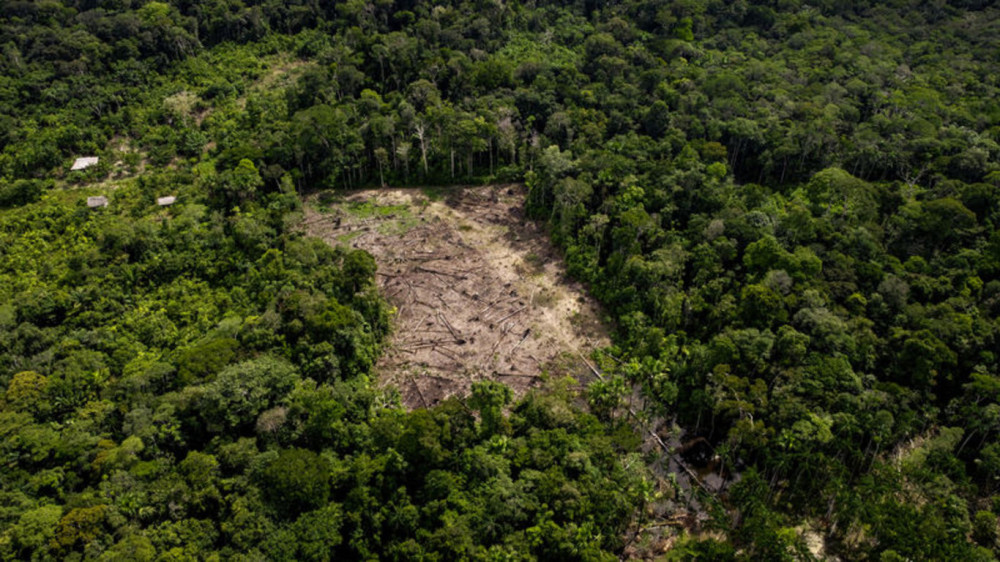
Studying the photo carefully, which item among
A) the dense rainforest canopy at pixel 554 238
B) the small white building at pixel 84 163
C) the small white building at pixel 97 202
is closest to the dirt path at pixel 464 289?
the dense rainforest canopy at pixel 554 238

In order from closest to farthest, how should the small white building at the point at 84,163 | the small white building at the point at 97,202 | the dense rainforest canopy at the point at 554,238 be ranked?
the dense rainforest canopy at the point at 554,238 → the small white building at the point at 97,202 → the small white building at the point at 84,163

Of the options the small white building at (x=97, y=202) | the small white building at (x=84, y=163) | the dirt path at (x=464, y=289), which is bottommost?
the dirt path at (x=464, y=289)

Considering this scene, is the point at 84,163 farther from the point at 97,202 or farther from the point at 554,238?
the point at 554,238

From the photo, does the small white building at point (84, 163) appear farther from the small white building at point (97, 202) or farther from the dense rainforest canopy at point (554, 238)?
the small white building at point (97, 202)

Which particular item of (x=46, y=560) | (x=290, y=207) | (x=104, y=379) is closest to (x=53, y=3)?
(x=290, y=207)

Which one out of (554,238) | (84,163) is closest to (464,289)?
(554,238)

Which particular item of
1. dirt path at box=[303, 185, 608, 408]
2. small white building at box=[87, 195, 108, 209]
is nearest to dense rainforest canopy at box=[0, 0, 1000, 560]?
small white building at box=[87, 195, 108, 209]

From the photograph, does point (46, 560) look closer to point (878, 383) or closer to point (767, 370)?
point (767, 370)
